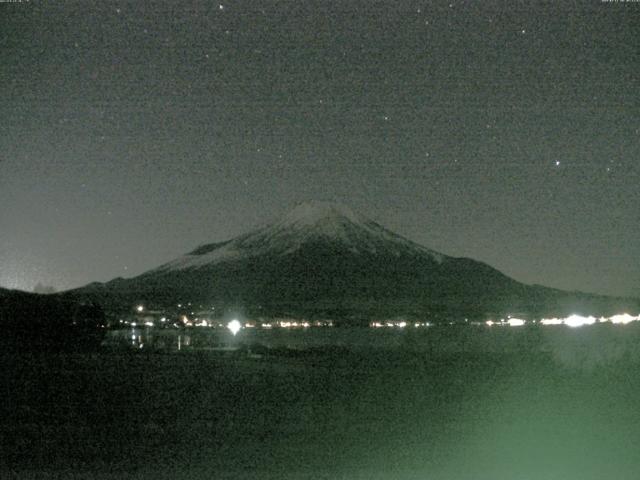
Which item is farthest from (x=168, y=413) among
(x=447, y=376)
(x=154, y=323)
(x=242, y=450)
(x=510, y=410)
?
(x=154, y=323)

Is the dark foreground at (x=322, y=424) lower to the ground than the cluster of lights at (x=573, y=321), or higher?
lower

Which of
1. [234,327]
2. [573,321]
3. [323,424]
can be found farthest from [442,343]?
[573,321]

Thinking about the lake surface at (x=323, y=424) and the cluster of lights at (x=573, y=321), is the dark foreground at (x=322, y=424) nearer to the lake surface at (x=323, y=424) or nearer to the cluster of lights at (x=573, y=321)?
the lake surface at (x=323, y=424)

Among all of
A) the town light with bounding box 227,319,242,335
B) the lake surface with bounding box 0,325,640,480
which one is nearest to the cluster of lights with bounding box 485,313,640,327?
the town light with bounding box 227,319,242,335

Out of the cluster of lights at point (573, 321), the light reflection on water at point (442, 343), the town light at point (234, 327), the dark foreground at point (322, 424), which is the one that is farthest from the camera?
the cluster of lights at point (573, 321)

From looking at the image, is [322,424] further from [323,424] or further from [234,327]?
[234,327]

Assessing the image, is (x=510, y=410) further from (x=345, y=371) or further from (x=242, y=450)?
(x=345, y=371)

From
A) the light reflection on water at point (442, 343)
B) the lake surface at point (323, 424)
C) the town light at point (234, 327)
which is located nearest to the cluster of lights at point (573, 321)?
the town light at point (234, 327)

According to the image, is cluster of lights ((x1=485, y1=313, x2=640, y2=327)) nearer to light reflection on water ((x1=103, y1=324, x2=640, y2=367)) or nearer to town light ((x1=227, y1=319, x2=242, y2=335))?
town light ((x1=227, y1=319, x2=242, y2=335))

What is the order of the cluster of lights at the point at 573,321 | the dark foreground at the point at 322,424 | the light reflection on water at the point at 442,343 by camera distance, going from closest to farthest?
the dark foreground at the point at 322,424 < the light reflection on water at the point at 442,343 < the cluster of lights at the point at 573,321
